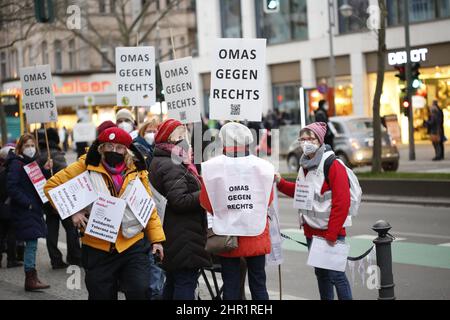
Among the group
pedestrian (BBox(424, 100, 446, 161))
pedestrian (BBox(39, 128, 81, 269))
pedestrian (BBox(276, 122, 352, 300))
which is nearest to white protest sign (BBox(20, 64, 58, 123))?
pedestrian (BBox(39, 128, 81, 269))

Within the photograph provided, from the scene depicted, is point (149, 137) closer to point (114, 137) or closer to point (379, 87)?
point (114, 137)

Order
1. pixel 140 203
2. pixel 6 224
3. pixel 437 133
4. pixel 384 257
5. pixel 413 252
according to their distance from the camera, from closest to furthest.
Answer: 1. pixel 140 203
2. pixel 384 257
3. pixel 413 252
4. pixel 6 224
5. pixel 437 133

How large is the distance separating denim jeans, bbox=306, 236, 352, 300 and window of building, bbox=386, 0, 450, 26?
30.2 meters

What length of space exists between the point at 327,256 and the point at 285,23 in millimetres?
37821

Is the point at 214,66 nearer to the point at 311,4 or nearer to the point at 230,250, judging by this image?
the point at 230,250

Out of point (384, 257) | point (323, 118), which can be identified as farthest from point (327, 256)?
point (323, 118)

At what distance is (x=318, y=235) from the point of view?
7914mm

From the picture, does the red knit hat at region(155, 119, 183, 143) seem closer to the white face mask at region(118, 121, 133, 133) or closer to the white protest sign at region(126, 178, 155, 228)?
the white protest sign at region(126, 178, 155, 228)

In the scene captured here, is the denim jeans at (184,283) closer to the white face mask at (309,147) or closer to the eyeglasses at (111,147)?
the eyeglasses at (111,147)

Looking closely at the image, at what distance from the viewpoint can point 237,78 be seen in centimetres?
860

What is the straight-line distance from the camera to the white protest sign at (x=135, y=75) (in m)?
13.0

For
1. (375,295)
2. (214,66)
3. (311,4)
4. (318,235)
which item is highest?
(311,4)
